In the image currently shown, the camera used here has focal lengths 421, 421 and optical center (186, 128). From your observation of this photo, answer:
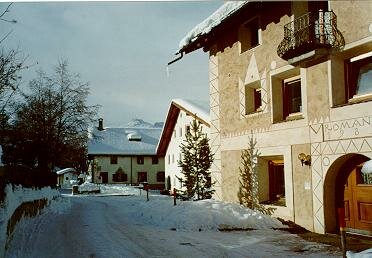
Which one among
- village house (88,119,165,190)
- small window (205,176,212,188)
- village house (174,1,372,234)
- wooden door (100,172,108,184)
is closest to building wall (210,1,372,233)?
village house (174,1,372,234)

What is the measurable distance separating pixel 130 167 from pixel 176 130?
62.3ft

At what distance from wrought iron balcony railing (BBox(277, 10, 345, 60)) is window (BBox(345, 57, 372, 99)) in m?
0.75

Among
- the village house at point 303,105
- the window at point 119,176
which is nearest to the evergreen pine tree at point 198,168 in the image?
the village house at point 303,105

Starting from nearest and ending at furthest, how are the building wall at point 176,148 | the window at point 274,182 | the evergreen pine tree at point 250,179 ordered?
1. the window at point 274,182
2. the evergreen pine tree at point 250,179
3. the building wall at point 176,148

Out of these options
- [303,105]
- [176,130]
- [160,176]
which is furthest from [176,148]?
[303,105]

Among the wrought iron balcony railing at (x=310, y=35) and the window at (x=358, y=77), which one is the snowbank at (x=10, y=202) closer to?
the wrought iron balcony railing at (x=310, y=35)

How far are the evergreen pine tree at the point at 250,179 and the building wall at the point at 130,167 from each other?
3544 cm

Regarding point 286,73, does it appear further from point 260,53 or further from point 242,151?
point 242,151

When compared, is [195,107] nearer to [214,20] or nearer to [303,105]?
[214,20]

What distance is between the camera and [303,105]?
1305cm

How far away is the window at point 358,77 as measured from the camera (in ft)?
37.7

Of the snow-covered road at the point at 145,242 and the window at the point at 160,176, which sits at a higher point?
the window at the point at 160,176

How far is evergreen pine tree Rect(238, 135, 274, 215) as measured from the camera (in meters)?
15.3

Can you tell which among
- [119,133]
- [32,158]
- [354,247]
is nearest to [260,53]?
[354,247]
